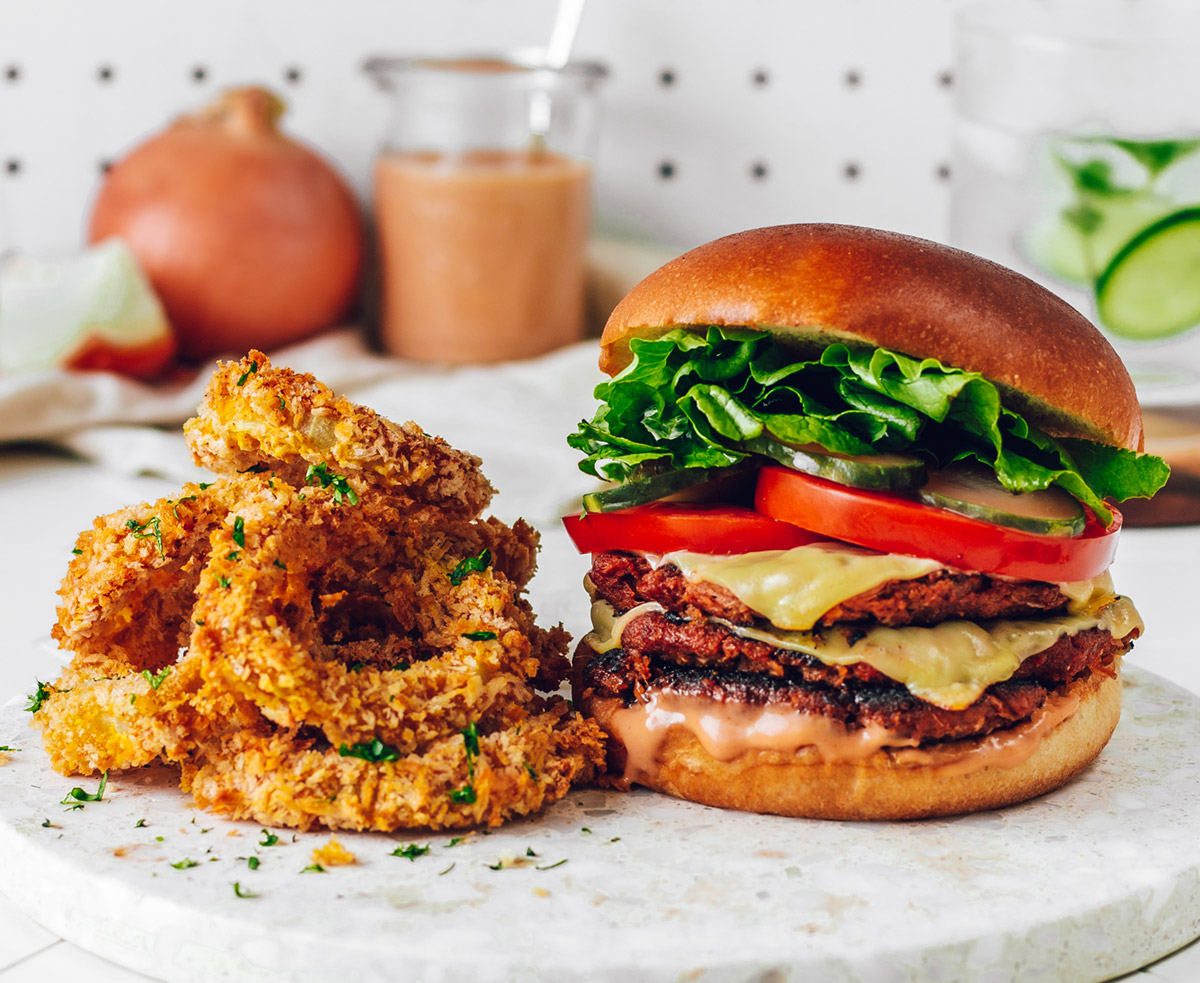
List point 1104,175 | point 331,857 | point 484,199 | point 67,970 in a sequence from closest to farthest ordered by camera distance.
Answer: point 67,970
point 331,857
point 1104,175
point 484,199

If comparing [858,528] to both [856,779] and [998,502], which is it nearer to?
[998,502]

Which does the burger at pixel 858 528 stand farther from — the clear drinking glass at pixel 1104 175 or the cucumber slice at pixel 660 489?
the clear drinking glass at pixel 1104 175

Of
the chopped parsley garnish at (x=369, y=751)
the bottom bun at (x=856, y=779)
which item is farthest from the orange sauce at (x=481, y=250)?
the chopped parsley garnish at (x=369, y=751)

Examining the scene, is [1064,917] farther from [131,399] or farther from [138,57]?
[138,57]

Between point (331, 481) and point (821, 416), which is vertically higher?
point (821, 416)

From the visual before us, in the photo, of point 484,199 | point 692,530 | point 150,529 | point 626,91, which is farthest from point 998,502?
point 626,91
